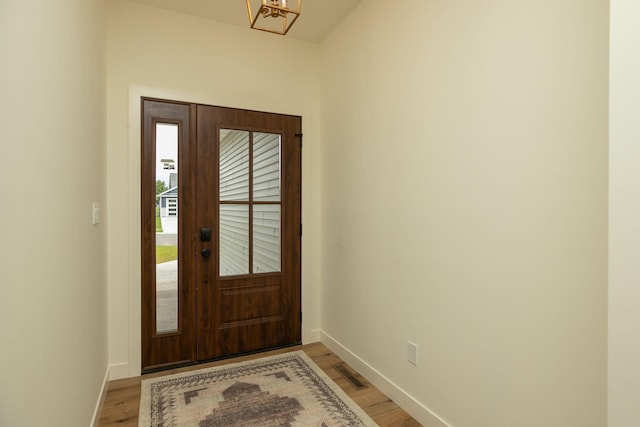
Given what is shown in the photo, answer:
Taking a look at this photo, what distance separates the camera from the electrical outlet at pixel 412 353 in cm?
217

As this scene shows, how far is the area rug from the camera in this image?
6.92 feet

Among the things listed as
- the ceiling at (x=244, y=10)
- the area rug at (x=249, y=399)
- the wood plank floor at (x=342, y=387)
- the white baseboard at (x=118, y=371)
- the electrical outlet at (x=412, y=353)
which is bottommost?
the wood plank floor at (x=342, y=387)

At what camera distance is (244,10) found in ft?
9.32

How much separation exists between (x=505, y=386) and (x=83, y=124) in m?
2.48

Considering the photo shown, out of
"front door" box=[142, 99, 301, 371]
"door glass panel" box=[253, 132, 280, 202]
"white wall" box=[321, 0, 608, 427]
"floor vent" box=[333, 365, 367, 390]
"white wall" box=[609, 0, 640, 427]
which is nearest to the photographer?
"white wall" box=[609, 0, 640, 427]

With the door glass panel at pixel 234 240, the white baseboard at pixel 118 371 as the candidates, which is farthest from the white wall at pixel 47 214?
the door glass panel at pixel 234 240

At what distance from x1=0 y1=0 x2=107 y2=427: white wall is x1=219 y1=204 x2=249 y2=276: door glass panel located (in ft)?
3.52

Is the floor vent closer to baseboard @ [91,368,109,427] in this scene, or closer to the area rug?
the area rug

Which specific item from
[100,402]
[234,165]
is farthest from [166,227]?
[100,402]

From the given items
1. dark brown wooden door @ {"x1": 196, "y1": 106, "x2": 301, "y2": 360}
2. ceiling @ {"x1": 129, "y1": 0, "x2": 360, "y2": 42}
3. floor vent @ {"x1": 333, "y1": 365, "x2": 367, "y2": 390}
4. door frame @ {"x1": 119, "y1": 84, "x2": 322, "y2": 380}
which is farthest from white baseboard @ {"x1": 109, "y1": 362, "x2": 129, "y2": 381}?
ceiling @ {"x1": 129, "y1": 0, "x2": 360, "y2": 42}

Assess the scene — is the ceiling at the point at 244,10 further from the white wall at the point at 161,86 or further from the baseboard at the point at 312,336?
the baseboard at the point at 312,336

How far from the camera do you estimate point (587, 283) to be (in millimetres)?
1314

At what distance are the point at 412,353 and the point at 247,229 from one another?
1.72 m

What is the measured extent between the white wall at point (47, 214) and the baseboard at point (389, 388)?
5.87 ft
